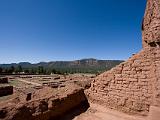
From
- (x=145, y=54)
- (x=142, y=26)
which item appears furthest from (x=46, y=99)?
(x=142, y=26)

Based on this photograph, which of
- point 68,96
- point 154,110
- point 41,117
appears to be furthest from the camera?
point 68,96

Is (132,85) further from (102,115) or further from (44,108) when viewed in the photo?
(44,108)

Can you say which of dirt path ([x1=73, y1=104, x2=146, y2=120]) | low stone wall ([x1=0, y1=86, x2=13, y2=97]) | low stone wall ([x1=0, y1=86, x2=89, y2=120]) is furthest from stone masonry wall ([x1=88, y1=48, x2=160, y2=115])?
low stone wall ([x1=0, y1=86, x2=13, y2=97])

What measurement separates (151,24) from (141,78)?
2.53 metres

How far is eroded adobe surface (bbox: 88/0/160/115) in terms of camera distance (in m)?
8.52

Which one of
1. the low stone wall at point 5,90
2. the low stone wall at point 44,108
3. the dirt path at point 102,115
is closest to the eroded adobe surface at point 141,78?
the dirt path at point 102,115

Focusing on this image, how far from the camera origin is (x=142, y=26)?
395 inches

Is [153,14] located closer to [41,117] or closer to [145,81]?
[145,81]

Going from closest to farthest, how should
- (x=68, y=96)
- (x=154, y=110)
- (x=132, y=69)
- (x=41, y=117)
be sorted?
(x=154, y=110), (x=41, y=117), (x=132, y=69), (x=68, y=96)

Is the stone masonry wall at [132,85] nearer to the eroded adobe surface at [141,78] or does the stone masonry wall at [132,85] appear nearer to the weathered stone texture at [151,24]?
the eroded adobe surface at [141,78]

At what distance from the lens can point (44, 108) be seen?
29.3 ft

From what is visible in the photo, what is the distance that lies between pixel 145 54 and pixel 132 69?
973mm

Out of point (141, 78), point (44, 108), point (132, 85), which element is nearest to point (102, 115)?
point (132, 85)

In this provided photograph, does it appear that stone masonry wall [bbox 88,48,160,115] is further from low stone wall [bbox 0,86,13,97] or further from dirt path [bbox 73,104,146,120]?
low stone wall [bbox 0,86,13,97]
